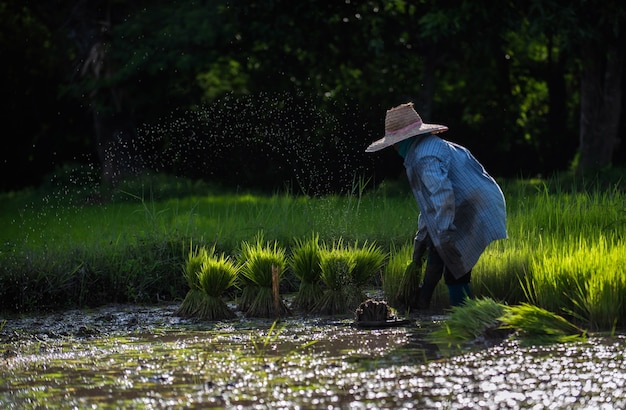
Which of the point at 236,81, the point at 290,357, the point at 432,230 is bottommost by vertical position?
the point at 290,357

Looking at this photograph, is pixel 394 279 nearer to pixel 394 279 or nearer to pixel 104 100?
pixel 394 279

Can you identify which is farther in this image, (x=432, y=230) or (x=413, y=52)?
(x=413, y=52)

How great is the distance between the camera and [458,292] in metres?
7.64

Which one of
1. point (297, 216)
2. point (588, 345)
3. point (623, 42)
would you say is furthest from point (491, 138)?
point (588, 345)

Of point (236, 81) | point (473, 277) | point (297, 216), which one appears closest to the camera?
point (473, 277)

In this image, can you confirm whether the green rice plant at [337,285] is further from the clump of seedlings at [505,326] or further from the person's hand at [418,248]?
the clump of seedlings at [505,326]

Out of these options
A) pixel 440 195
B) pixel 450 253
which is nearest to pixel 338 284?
pixel 450 253

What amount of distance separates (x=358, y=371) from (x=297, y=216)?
6159 mm

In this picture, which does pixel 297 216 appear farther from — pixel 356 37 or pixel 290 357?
pixel 356 37

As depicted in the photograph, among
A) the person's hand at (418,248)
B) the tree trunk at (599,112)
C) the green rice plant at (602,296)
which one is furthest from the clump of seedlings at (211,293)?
the tree trunk at (599,112)

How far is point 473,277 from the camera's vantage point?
27.7ft

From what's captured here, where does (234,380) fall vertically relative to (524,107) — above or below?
below

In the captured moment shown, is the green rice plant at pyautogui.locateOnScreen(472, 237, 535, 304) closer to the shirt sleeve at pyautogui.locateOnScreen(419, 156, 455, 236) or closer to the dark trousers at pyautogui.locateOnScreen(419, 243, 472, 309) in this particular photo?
the dark trousers at pyautogui.locateOnScreen(419, 243, 472, 309)

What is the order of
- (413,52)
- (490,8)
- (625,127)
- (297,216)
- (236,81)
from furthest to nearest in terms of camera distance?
(236,81) → (625,127) → (413,52) → (490,8) → (297,216)
